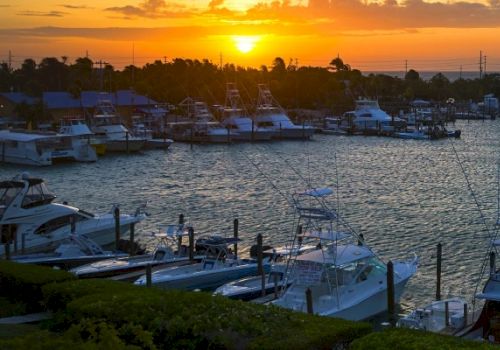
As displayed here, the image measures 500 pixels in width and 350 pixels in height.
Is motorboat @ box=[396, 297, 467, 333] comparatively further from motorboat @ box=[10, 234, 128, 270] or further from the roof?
the roof

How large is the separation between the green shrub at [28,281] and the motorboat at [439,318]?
8.34 metres

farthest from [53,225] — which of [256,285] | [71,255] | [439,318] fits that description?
[439,318]

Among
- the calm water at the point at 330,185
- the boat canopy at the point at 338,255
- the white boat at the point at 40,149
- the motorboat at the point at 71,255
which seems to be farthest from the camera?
the white boat at the point at 40,149

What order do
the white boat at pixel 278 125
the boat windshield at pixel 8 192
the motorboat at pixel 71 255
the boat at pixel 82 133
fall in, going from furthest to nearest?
1. the white boat at pixel 278 125
2. the boat at pixel 82 133
3. the boat windshield at pixel 8 192
4. the motorboat at pixel 71 255

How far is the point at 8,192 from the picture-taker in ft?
96.2

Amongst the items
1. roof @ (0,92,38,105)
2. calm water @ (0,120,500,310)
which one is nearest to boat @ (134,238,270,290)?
calm water @ (0,120,500,310)

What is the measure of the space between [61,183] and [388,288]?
124ft

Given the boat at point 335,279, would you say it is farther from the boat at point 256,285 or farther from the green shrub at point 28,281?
the green shrub at point 28,281

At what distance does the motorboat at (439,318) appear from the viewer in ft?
63.3

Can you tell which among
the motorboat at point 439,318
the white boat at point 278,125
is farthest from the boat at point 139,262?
the white boat at point 278,125

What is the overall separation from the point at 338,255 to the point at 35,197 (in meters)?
13.0

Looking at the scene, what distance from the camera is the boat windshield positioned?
1141 inches

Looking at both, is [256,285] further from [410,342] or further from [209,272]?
[410,342]

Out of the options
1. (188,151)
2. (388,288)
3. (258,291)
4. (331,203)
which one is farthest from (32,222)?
(188,151)
